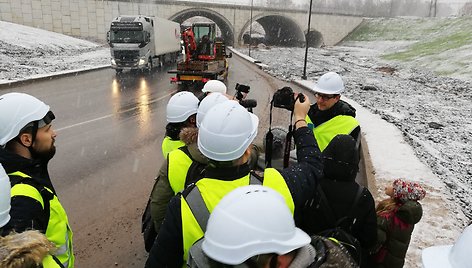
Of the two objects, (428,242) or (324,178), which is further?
(428,242)

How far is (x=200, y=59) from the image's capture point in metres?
20.7

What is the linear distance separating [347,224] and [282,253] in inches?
49.7

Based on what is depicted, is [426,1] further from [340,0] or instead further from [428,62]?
[428,62]

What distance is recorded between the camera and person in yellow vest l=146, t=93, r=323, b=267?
189 cm

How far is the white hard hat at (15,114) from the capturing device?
2588 mm

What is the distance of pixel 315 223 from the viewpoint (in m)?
2.53

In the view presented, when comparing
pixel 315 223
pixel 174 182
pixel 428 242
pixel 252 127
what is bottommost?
pixel 428 242

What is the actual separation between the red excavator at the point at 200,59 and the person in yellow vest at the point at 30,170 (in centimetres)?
1549

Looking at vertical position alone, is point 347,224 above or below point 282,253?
below

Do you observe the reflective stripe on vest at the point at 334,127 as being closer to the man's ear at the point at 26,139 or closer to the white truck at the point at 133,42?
the man's ear at the point at 26,139

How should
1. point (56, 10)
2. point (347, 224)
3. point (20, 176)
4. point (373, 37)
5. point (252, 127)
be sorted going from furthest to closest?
1. point (373, 37)
2. point (56, 10)
3. point (347, 224)
4. point (20, 176)
5. point (252, 127)

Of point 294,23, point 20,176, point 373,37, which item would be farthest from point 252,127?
point 294,23

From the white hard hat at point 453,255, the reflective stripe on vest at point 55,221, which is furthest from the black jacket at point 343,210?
the reflective stripe on vest at point 55,221

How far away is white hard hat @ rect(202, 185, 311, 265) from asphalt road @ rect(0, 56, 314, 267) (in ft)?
10.7
